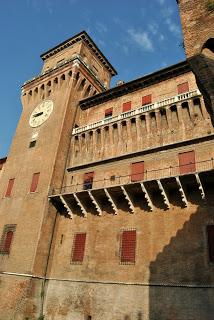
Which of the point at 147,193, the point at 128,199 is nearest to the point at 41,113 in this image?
the point at 128,199

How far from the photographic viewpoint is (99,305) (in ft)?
54.0

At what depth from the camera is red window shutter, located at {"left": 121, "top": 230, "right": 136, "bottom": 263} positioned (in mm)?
16969

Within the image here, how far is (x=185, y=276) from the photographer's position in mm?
14734

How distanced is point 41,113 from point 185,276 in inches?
752

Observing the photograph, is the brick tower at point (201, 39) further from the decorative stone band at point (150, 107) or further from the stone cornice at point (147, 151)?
the decorative stone band at point (150, 107)

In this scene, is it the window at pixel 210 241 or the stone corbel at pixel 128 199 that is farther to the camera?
the stone corbel at pixel 128 199

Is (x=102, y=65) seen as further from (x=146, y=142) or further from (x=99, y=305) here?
(x=99, y=305)

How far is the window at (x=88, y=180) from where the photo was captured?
21.6 m

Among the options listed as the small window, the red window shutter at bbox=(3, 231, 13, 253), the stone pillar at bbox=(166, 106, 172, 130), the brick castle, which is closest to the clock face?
the brick castle

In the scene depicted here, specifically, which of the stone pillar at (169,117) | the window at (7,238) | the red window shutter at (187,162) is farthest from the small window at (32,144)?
the red window shutter at (187,162)

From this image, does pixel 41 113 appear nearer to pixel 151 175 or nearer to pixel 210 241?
pixel 151 175

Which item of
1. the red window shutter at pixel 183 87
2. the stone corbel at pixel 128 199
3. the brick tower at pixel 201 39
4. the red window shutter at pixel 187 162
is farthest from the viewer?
the red window shutter at pixel 183 87

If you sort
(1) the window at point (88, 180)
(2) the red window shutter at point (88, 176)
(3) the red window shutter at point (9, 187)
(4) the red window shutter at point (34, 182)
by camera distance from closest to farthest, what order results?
(1) the window at point (88, 180) → (2) the red window shutter at point (88, 176) → (4) the red window shutter at point (34, 182) → (3) the red window shutter at point (9, 187)

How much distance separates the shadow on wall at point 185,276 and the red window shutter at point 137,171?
184 inches
